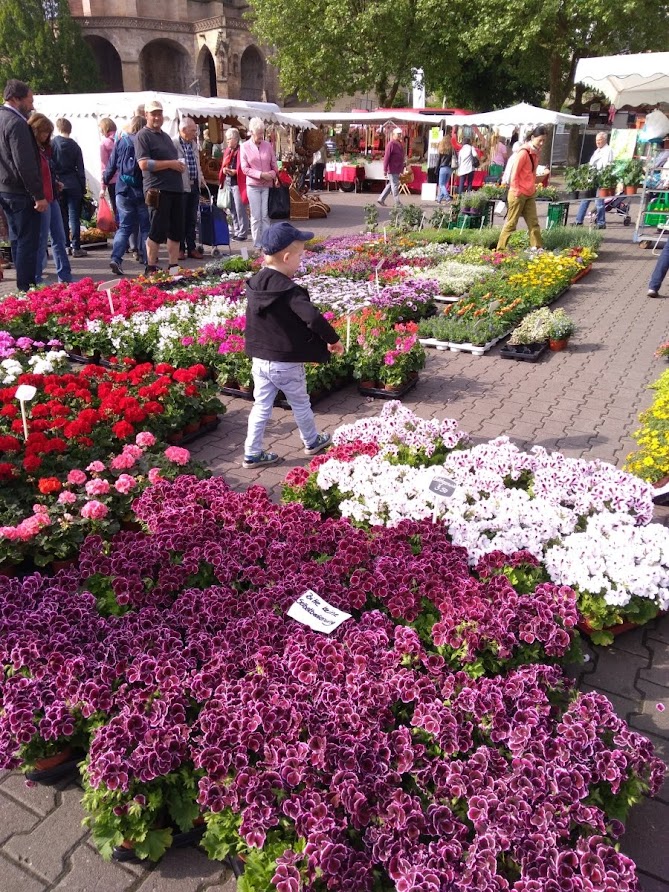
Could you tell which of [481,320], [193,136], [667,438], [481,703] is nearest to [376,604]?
[481,703]

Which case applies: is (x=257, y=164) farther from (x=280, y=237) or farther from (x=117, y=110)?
(x=280, y=237)

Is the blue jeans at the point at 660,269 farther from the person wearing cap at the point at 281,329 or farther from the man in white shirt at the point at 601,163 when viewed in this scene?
the man in white shirt at the point at 601,163

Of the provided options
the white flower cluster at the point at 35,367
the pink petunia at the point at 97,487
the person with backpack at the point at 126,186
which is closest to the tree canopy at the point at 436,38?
the person with backpack at the point at 126,186

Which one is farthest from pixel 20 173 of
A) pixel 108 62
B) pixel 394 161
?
pixel 108 62

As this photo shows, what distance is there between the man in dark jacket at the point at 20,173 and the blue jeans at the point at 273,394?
194 inches

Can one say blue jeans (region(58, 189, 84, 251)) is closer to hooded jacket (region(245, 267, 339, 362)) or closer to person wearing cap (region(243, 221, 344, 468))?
person wearing cap (region(243, 221, 344, 468))

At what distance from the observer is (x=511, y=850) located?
6.73 ft

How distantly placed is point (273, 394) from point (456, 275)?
6327 millimetres

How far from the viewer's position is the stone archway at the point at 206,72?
4822 centimetres

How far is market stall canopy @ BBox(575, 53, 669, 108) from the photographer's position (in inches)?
482

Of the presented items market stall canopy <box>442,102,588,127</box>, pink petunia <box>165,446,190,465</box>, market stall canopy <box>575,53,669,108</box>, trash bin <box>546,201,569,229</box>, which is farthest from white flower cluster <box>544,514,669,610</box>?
market stall canopy <box>442,102,588,127</box>

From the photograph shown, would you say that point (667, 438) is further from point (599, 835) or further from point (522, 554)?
point (599, 835)

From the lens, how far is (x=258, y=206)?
1141 centimetres

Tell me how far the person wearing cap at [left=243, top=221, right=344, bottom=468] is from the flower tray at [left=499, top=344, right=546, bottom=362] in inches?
134
